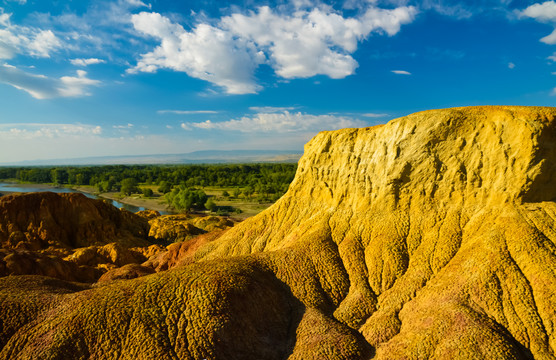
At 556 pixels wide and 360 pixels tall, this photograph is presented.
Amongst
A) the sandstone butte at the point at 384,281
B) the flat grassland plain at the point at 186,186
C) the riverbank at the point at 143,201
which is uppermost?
the sandstone butte at the point at 384,281

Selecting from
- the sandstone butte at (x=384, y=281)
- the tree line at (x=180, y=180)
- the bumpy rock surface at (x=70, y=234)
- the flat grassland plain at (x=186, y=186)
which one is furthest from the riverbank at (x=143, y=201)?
the sandstone butte at (x=384, y=281)

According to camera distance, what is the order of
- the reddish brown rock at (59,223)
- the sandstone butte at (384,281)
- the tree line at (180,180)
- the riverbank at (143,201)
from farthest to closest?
the tree line at (180,180) → the riverbank at (143,201) → the reddish brown rock at (59,223) → the sandstone butte at (384,281)

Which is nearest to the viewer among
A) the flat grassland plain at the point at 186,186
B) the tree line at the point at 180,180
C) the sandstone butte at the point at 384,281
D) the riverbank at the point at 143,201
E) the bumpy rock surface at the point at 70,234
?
the sandstone butte at the point at 384,281

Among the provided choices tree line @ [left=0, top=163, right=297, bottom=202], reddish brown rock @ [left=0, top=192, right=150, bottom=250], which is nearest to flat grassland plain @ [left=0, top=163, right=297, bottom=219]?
tree line @ [left=0, top=163, right=297, bottom=202]

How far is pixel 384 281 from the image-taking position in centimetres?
2094

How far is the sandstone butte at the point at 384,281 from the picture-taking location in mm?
15898

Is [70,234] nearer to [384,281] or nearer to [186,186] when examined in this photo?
[384,281]

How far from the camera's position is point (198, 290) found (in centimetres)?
1839

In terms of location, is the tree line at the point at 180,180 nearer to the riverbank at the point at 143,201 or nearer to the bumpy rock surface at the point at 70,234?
the riverbank at the point at 143,201

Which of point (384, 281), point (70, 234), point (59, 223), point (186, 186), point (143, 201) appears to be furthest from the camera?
point (186, 186)

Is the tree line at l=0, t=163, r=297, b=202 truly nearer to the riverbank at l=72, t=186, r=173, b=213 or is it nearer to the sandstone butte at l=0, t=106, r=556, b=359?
the riverbank at l=72, t=186, r=173, b=213

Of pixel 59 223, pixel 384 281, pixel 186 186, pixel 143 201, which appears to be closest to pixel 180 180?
pixel 186 186

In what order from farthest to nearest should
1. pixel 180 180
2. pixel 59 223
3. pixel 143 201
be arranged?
pixel 180 180 → pixel 143 201 → pixel 59 223

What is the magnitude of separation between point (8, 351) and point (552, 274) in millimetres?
27249
